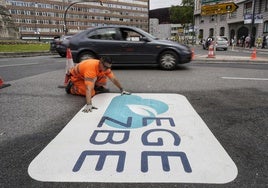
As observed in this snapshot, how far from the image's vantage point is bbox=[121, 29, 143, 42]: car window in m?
8.66

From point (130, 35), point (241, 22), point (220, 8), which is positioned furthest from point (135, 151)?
point (241, 22)

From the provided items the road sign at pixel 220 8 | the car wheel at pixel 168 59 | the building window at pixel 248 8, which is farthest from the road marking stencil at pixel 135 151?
the building window at pixel 248 8

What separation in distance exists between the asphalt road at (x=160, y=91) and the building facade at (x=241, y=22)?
20.2 m

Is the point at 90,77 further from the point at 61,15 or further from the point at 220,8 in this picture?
the point at 61,15

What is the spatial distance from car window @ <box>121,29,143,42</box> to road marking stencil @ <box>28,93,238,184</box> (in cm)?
518

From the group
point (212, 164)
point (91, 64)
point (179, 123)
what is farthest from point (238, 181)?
point (91, 64)

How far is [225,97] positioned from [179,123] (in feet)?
6.68

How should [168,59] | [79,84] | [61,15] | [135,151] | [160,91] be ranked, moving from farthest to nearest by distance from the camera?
[61,15], [168,59], [160,91], [79,84], [135,151]

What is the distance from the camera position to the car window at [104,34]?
876 cm

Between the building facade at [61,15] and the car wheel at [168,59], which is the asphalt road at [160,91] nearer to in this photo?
the car wheel at [168,59]

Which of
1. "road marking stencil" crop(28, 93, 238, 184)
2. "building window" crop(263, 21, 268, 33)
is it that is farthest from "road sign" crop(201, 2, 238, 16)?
"building window" crop(263, 21, 268, 33)

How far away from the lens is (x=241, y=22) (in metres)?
41.7

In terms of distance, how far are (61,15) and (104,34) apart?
9210 centimetres

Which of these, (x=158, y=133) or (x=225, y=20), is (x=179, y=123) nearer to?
(x=158, y=133)
